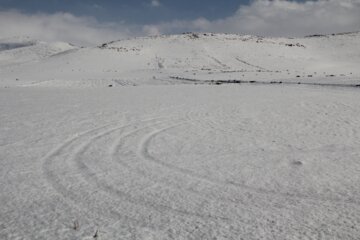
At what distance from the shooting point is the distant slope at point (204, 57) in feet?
97.4

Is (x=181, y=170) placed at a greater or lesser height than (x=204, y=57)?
lesser

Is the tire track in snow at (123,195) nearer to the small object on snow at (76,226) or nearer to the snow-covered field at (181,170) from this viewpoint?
the snow-covered field at (181,170)

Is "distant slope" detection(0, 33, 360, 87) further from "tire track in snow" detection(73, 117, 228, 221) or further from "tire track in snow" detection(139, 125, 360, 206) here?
"tire track in snow" detection(73, 117, 228, 221)

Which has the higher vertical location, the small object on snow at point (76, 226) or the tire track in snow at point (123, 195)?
the small object on snow at point (76, 226)

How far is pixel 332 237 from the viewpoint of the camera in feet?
9.46

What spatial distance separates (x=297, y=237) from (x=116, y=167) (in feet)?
7.80

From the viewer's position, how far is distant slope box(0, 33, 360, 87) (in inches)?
1169

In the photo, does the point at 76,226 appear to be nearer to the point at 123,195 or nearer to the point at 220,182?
the point at 123,195

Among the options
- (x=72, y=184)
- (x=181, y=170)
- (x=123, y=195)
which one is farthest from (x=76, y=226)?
(x=181, y=170)

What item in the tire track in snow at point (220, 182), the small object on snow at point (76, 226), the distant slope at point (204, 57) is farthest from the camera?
the distant slope at point (204, 57)

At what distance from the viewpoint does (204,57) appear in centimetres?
3619

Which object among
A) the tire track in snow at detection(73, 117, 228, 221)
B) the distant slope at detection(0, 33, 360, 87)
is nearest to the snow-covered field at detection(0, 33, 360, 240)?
the tire track in snow at detection(73, 117, 228, 221)

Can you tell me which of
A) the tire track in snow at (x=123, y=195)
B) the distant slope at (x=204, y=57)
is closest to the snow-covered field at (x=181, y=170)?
the tire track in snow at (x=123, y=195)

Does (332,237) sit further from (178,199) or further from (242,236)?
(178,199)
